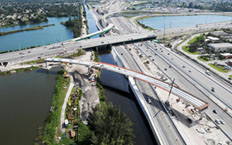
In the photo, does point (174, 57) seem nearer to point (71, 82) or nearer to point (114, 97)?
point (114, 97)

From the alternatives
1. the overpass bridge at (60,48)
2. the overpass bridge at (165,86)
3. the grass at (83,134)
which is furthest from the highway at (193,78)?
the grass at (83,134)

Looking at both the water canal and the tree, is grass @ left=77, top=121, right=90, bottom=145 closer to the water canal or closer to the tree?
the tree

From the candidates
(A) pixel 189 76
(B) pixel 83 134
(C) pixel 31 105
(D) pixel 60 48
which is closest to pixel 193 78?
(A) pixel 189 76

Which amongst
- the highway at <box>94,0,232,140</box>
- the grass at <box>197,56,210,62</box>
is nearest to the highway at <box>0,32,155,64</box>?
the highway at <box>94,0,232,140</box>

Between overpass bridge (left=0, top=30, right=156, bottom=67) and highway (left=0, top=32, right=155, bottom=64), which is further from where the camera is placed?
highway (left=0, top=32, right=155, bottom=64)

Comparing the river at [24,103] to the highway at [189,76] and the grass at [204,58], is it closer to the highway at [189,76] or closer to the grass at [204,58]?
the highway at [189,76]
